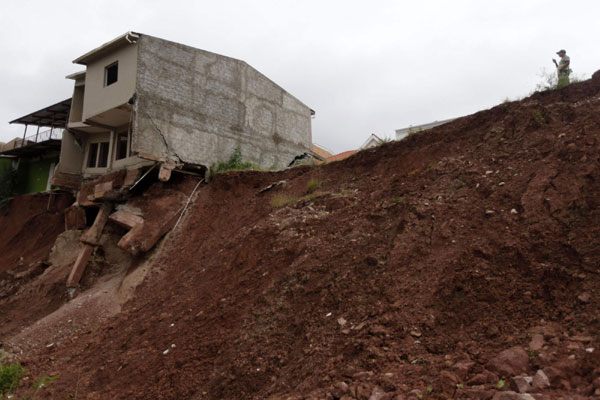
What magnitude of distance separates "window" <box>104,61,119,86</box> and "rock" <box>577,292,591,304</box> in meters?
12.9

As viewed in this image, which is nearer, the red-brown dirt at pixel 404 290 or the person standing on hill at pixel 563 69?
the red-brown dirt at pixel 404 290

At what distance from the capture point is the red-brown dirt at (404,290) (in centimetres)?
322

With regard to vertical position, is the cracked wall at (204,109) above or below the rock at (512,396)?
above

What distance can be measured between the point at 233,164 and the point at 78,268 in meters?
4.83

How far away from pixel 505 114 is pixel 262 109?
8375mm

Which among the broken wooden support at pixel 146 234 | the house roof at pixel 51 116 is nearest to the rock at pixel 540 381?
the broken wooden support at pixel 146 234

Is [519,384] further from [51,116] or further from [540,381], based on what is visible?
[51,116]

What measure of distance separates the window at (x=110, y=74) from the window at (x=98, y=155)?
2.64 m

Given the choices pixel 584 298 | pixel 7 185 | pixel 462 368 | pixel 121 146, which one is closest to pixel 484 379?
pixel 462 368

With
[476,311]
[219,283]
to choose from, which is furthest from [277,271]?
[476,311]

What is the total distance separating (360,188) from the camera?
7633 millimetres

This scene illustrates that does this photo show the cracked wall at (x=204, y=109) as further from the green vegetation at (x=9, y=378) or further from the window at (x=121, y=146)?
the green vegetation at (x=9, y=378)

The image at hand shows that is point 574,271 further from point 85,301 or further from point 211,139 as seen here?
point 211,139

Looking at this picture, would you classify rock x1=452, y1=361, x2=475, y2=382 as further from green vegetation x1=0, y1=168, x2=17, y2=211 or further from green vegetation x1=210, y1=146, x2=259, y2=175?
green vegetation x1=0, y1=168, x2=17, y2=211
